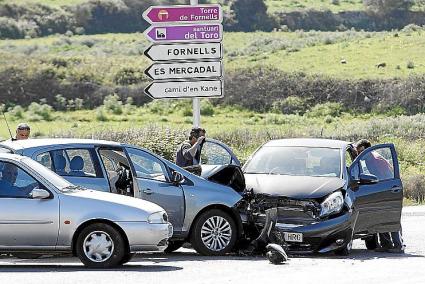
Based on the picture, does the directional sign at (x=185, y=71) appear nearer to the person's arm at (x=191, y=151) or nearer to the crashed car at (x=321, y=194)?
the person's arm at (x=191, y=151)

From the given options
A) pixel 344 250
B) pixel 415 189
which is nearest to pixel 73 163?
pixel 344 250

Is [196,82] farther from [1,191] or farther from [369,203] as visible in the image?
[1,191]

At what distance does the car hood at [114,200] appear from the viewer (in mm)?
15724

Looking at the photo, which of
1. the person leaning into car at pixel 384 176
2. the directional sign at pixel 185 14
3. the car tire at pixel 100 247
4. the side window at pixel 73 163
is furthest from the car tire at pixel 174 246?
the directional sign at pixel 185 14

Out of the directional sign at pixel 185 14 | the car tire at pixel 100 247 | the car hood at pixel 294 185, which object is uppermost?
the directional sign at pixel 185 14

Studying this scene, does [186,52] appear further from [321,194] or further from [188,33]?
[321,194]

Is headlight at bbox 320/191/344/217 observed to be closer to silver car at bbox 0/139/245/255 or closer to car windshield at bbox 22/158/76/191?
silver car at bbox 0/139/245/255

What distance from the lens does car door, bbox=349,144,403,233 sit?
734 inches

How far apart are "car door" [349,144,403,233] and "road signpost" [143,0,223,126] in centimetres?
599

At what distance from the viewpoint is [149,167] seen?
18.1 metres

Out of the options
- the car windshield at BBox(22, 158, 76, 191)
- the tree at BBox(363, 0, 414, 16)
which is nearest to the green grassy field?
the tree at BBox(363, 0, 414, 16)

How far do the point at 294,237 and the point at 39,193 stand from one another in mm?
4069

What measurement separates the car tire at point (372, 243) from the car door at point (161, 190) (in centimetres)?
357

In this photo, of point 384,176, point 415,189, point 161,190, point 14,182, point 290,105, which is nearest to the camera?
point 14,182
